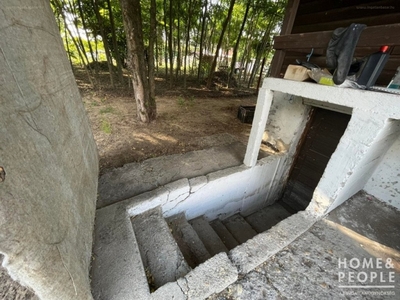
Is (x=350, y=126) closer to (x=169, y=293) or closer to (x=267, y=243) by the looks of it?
(x=267, y=243)

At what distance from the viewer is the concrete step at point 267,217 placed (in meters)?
4.23

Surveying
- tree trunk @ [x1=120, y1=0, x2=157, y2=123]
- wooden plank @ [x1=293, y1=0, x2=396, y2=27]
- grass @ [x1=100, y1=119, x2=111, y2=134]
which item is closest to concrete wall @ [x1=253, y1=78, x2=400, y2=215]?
wooden plank @ [x1=293, y1=0, x2=396, y2=27]

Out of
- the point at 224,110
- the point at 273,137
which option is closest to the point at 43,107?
the point at 273,137

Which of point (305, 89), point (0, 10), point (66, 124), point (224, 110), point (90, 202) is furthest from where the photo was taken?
point (224, 110)

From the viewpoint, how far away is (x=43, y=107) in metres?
1.01

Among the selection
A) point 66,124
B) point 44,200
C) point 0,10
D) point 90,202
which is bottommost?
point 90,202

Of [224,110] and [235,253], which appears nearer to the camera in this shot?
[235,253]

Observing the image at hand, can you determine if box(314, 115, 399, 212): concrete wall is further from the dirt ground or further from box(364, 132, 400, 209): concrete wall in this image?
the dirt ground

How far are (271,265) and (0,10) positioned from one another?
276cm

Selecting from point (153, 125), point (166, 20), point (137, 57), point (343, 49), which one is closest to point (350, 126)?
point (343, 49)

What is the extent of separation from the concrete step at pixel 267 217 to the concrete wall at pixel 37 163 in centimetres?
377

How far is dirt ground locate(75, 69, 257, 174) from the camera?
153 inches

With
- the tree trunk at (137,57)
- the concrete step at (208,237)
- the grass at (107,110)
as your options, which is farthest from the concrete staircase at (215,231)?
the grass at (107,110)

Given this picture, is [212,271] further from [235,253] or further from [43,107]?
[43,107]
